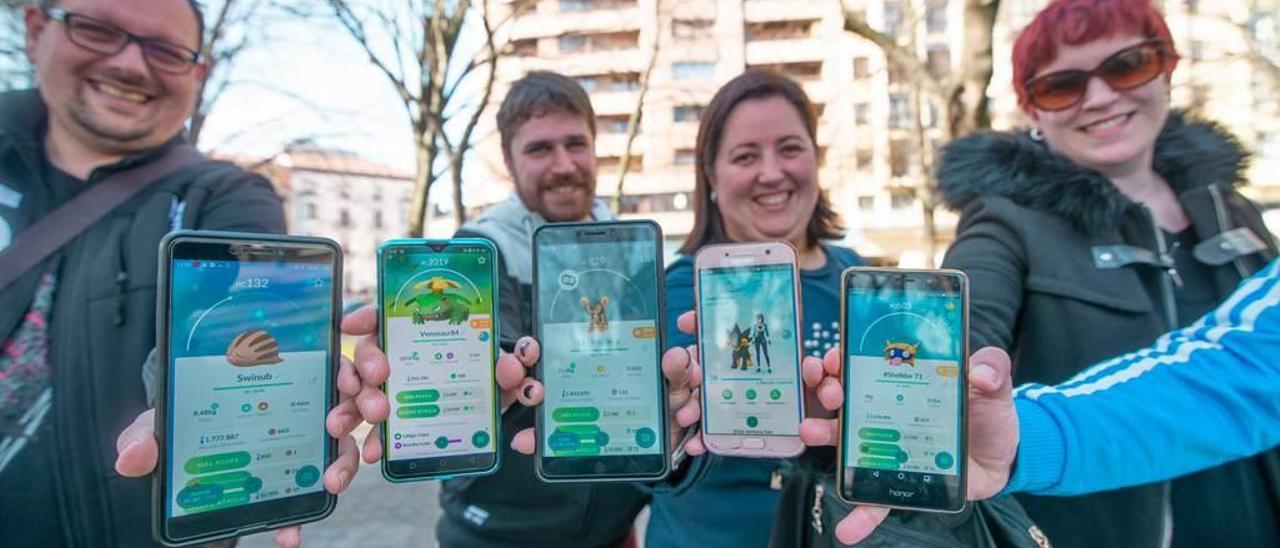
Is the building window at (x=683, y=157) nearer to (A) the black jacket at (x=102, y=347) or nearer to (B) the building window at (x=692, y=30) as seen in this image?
(B) the building window at (x=692, y=30)

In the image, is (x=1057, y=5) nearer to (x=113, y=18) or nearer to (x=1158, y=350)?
(x=1158, y=350)

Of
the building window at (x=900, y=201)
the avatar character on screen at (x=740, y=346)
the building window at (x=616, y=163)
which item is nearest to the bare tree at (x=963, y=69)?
the avatar character on screen at (x=740, y=346)

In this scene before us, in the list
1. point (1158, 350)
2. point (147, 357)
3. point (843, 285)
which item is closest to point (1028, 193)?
point (1158, 350)

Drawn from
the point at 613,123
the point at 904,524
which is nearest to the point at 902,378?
the point at 904,524

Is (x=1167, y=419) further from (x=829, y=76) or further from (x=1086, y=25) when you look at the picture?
(x=829, y=76)

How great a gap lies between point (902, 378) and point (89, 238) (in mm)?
2093

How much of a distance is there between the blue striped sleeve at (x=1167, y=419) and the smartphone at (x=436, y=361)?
1.22 meters

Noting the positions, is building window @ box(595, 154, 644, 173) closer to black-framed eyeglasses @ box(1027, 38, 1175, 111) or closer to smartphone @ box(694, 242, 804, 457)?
black-framed eyeglasses @ box(1027, 38, 1175, 111)

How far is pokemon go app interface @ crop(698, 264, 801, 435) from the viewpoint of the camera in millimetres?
1609

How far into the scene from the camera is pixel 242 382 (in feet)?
4.60

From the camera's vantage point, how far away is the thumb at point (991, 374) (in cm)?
128

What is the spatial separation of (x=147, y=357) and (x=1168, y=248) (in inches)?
105

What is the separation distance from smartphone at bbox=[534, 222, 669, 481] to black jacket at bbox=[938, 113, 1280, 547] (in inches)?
31.7

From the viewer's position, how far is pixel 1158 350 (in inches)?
56.7
